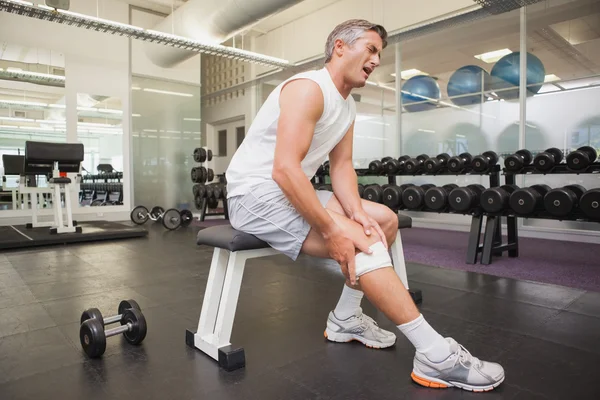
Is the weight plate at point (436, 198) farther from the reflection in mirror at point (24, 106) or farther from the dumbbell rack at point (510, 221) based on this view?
the reflection in mirror at point (24, 106)

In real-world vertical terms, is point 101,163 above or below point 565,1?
below

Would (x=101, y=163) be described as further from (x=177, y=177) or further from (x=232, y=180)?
(x=232, y=180)

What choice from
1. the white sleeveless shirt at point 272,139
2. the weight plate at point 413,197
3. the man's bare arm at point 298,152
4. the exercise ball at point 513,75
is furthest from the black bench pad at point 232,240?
the exercise ball at point 513,75

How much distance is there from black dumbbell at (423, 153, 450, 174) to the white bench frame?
9.42 ft

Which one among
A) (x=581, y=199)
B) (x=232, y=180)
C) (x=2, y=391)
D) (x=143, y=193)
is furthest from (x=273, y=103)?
(x=143, y=193)

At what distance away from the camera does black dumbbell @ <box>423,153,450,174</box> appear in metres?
3.81

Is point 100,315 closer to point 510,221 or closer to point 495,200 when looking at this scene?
point 495,200

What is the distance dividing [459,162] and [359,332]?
260 cm

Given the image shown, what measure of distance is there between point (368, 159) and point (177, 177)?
3.17 metres

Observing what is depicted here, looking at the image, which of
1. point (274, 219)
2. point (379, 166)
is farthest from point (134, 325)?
point (379, 166)

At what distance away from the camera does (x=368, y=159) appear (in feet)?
19.3

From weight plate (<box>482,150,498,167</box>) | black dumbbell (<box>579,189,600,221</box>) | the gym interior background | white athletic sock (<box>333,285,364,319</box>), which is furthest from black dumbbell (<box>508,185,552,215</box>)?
white athletic sock (<box>333,285,364,319</box>)

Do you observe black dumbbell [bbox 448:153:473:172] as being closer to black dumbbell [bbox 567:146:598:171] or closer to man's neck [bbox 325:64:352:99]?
black dumbbell [bbox 567:146:598:171]

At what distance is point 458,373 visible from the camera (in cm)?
109
